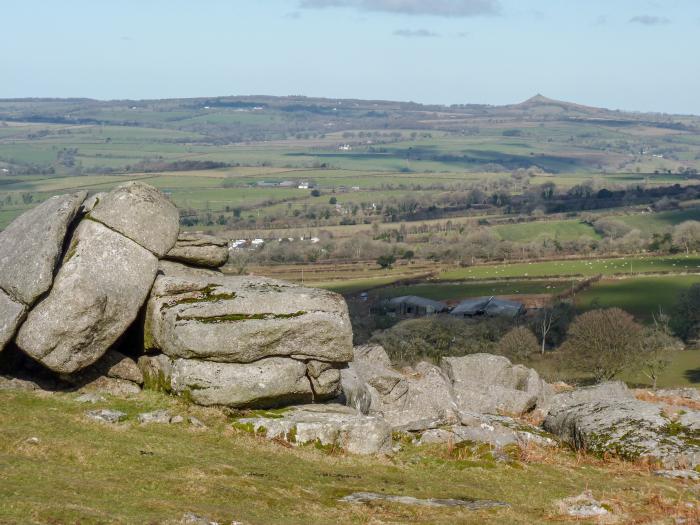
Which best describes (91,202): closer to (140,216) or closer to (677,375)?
(140,216)

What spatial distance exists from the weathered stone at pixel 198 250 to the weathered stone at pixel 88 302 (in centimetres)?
348

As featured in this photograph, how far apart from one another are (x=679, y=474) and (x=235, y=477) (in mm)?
14437

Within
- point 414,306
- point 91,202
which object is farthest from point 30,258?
point 414,306

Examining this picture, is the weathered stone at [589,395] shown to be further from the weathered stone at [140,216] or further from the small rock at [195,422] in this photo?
the weathered stone at [140,216]

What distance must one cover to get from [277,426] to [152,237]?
26.9 ft

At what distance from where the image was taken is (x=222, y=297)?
1256 inches

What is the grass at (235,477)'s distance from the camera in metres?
20.7

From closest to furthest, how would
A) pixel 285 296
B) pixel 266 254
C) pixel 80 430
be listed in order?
pixel 80 430 < pixel 285 296 < pixel 266 254

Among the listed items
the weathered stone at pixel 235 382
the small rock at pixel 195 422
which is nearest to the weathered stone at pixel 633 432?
the weathered stone at pixel 235 382

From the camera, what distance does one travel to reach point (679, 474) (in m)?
29.5

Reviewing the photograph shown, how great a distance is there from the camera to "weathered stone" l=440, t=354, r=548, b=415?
39594 millimetres

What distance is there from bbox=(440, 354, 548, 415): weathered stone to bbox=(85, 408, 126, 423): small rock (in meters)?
15.3

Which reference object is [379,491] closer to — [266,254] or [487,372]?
[487,372]

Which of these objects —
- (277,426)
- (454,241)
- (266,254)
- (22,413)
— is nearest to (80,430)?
(22,413)
